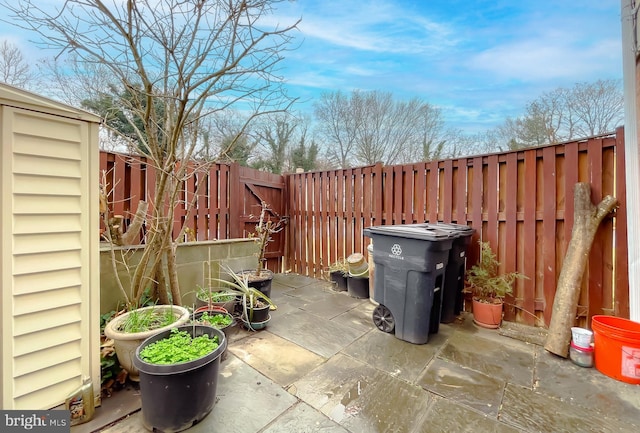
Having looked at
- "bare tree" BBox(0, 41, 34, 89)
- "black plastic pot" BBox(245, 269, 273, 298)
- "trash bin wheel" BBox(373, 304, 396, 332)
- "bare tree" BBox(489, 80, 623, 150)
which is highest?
"bare tree" BBox(489, 80, 623, 150)

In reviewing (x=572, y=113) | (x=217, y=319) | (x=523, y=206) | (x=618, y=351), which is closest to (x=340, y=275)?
(x=217, y=319)

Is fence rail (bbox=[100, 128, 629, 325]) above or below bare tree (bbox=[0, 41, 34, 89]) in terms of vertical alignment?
below

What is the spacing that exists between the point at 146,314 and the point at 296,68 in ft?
8.73

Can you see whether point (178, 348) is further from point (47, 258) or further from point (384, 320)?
point (384, 320)

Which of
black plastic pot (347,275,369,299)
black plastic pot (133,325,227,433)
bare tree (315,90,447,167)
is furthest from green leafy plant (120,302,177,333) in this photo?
bare tree (315,90,447,167)

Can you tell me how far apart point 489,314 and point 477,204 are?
1328mm

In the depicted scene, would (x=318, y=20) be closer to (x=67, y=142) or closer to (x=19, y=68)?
(x=67, y=142)

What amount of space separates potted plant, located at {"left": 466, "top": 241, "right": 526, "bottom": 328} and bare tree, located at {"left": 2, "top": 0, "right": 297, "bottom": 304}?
3.00 meters

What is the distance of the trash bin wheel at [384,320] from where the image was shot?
105 inches

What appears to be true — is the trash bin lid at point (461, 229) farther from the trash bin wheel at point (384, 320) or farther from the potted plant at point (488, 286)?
the trash bin wheel at point (384, 320)

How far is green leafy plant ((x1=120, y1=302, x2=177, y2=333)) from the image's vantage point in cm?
189

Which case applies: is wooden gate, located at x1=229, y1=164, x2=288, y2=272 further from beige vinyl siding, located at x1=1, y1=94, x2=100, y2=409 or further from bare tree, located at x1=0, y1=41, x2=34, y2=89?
bare tree, located at x1=0, y1=41, x2=34, y2=89

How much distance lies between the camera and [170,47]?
1873 mm

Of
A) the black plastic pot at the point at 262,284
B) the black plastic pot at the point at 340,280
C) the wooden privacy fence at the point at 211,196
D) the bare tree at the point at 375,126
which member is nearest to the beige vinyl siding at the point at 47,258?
the wooden privacy fence at the point at 211,196
